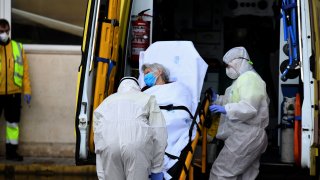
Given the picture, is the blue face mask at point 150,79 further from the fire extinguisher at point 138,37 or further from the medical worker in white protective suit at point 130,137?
the fire extinguisher at point 138,37

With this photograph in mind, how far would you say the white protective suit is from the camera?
6082mm

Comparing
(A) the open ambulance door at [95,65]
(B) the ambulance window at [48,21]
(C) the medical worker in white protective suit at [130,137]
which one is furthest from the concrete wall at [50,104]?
(C) the medical worker in white protective suit at [130,137]

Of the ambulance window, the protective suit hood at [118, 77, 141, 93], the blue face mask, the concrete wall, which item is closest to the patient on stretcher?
the blue face mask

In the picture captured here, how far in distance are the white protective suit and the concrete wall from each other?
10.6 ft

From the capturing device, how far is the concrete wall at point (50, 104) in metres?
9.40

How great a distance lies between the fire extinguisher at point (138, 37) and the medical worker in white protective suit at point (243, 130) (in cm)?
113

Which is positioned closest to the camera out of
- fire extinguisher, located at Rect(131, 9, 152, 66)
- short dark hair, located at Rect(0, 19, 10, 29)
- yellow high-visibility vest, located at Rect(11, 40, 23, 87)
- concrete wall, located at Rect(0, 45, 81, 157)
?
fire extinguisher, located at Rect(131, 9, 152, 66)

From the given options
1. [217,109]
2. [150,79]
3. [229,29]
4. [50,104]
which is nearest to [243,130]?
[217,109]

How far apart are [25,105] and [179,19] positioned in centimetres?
232

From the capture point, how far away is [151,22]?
7.36 m

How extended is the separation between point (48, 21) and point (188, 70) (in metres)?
3.41

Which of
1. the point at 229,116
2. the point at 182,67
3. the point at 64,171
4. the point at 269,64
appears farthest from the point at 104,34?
the point at 269,64

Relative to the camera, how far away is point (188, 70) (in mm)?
6688

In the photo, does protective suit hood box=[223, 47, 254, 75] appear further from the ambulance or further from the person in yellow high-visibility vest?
the person in yellow high-visibility vest
